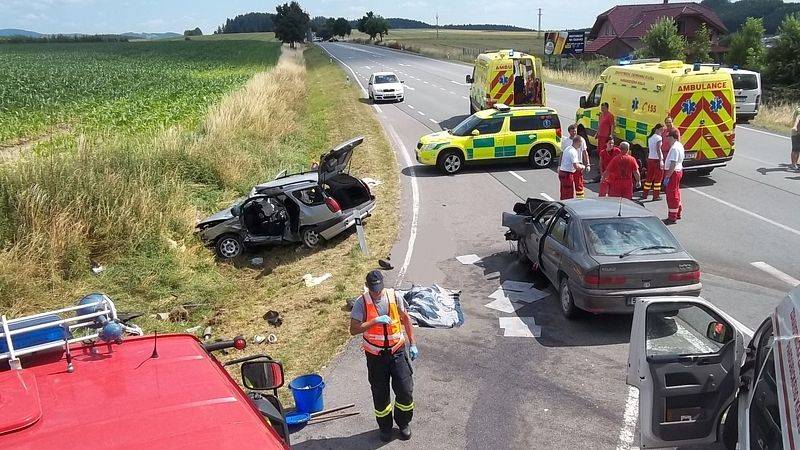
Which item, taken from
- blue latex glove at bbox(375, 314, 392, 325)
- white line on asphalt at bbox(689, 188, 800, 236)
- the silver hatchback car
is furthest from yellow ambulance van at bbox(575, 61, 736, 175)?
blue latex glove at bbox(375, 314, 392, 325)

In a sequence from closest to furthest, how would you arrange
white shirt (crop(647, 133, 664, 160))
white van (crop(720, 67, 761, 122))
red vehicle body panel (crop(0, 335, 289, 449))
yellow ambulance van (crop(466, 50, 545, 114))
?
red vehicle body panel (crop(0, 335, 289, 449)) < white shirt (crop(647, 133, 664, 160)) < yellow ambulance van (crop(466, 50, 545, 114)) < white van (crop(720, 67, 761, 122))

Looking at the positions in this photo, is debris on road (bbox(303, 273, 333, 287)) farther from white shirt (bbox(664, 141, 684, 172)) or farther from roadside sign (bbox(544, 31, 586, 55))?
roadside sign (bbox(544, 31, 586, 55))

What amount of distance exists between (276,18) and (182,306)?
109 metres

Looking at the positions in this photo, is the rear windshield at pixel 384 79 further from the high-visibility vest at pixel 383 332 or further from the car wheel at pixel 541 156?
the high-visibility vest at pixel 383 332

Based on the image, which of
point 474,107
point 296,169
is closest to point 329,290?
point 296,169

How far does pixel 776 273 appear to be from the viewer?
9930mm

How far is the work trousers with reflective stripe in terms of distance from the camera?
6133 millimetres

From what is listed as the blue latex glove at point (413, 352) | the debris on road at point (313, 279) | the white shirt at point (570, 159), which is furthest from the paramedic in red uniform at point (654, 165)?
the blue latex glove at point (413, 352)

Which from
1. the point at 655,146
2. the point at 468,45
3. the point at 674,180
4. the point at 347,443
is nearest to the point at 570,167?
the point at 674,180

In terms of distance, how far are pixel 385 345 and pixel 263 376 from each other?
2.04 metres

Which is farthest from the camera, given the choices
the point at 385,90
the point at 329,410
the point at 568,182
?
the point at 385,90

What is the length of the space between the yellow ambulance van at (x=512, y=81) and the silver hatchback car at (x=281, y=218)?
11.5 meters

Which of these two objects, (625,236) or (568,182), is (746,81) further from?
(625,236)

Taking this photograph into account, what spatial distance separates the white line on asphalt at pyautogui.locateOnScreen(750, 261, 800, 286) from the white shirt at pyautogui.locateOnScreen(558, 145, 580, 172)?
3.76 m
